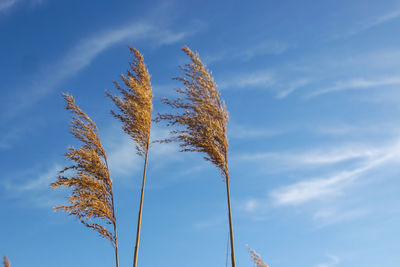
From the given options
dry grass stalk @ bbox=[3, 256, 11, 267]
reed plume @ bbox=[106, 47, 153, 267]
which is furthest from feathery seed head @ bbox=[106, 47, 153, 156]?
dry grass stalk @ bbox=[3, 256, 11, 267]

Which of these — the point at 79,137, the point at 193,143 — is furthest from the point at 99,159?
the point at 193,143

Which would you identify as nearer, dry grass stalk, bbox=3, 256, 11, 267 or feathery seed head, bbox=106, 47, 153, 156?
feathery seed head, bbox=106, 47, 153, 156

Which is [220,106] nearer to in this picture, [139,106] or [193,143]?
[193,143]

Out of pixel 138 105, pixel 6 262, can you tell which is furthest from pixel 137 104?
pixel 6 262

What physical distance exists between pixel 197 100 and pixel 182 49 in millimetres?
1241

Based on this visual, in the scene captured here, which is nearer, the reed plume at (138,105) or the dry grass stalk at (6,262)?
the reed plume at (138,105)

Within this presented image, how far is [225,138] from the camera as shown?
6.66 meters

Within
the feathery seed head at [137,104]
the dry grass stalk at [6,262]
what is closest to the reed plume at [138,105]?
the feathery seed head at [137,104]

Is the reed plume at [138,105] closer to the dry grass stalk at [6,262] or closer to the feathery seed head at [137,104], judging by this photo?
the feathery seed head at [137,104]

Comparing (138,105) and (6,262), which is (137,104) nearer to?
(138,105)

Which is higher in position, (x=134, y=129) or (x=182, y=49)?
(x=182, y=49)

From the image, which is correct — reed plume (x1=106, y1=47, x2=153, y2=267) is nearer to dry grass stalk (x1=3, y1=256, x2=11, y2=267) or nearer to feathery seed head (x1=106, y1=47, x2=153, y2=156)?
feathery seed head (x1=106, y1=47, x2=153, y2=156)

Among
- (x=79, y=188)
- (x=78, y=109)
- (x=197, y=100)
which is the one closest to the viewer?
(x=197, y=100)

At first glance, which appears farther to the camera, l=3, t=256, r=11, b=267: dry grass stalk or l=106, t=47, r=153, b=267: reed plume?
l=3, t=256, r=11, b=267: dry grass stalk
